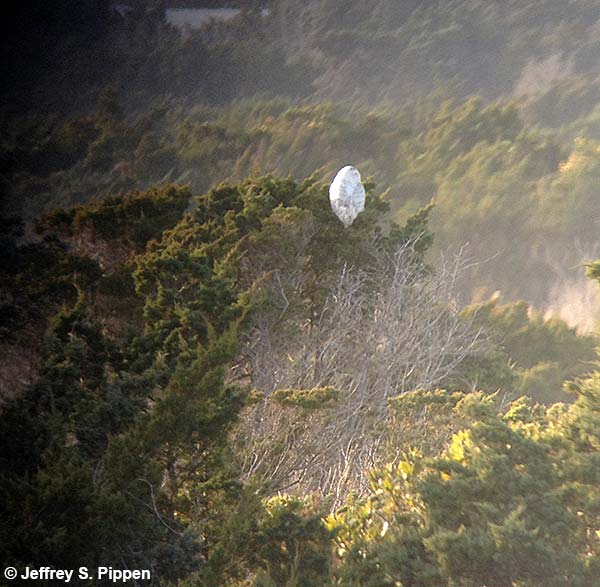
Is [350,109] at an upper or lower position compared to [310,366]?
upper

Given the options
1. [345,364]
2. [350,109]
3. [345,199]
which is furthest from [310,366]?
[350,109]

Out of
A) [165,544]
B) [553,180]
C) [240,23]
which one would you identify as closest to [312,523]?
[165,544]

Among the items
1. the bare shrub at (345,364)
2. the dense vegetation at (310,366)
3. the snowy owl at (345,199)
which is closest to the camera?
the dense vegetation at (310,366)

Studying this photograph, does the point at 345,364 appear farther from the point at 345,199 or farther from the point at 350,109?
Answer: the point at 350,109

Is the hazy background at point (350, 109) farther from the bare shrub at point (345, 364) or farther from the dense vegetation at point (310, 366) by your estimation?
the bare shrub at point (345, 364)

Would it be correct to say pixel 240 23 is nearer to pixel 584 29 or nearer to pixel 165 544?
pixel 584 29

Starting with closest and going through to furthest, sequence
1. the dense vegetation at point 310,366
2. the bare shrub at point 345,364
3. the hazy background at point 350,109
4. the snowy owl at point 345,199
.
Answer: the dense vegetation at point 310,366 < the bare shrub at point 345,364 < the snowy owl at point 345,199 < the hazy background at point 350,109

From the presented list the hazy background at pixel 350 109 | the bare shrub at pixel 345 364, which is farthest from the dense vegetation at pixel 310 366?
the hazy background at pixel 350 109
